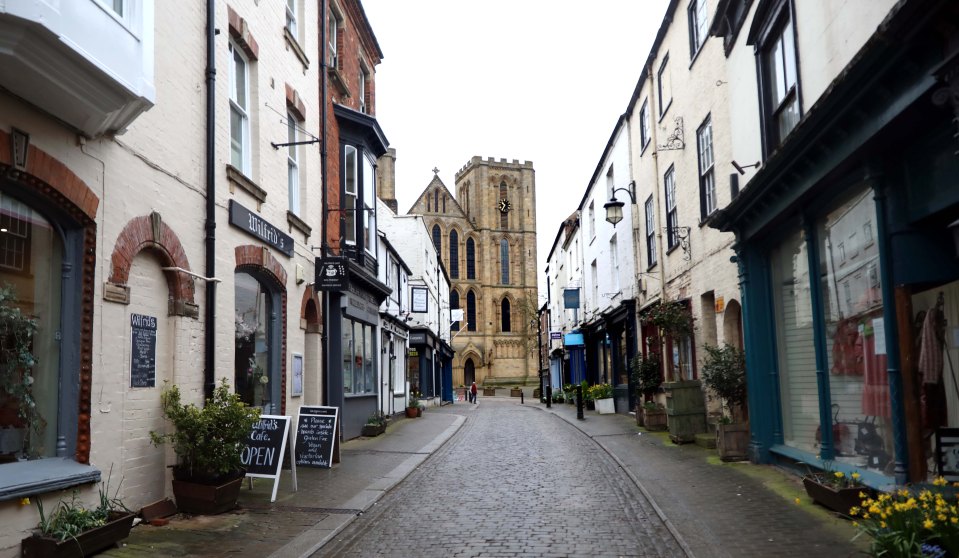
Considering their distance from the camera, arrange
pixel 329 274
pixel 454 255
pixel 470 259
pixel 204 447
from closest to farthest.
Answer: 1. pixel 204 447
2. pixel 329 274
3. pixel 454 255
4. pixel 470 259

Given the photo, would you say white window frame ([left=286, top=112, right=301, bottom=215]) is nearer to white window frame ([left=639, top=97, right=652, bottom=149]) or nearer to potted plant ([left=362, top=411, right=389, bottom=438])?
potted plant ([left=362, top=411, right=389, bottom=438])

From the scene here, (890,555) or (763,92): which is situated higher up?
(763,92)

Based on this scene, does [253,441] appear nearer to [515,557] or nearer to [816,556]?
[515,557]

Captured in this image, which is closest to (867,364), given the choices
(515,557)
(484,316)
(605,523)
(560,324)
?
(605,523)

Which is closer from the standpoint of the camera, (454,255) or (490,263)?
(454,255)

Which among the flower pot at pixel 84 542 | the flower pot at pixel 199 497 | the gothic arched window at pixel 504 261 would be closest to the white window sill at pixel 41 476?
the flower pot at pixel 84 542

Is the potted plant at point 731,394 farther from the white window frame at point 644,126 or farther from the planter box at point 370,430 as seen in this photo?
the planter box at point 370,430

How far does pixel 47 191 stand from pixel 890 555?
700 centimetres

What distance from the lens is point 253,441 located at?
9828mm

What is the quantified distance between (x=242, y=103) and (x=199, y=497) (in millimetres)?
5851

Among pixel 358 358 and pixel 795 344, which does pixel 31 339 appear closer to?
pixel 795 344

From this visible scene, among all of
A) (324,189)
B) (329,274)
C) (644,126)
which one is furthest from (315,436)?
(644,126)

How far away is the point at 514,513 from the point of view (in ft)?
28.6

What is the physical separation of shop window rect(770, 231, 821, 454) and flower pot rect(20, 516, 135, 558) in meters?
7.80
